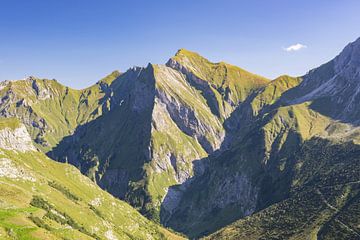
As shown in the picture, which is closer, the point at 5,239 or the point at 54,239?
the point at 5,239

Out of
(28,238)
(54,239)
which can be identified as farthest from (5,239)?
(54,239)

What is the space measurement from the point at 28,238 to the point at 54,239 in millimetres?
16864

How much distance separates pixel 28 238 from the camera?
173750 millimetres

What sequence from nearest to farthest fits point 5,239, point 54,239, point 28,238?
point 5,239 → point 28,238 → point 54,239

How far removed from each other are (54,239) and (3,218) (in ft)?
95.5

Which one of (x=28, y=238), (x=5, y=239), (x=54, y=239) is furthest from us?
(x=54, y=239)

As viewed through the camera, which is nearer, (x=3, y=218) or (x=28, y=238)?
(x=28, y=238)

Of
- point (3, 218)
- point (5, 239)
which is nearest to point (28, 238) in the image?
point (5, 239)

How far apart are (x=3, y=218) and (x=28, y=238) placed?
99.0 ft

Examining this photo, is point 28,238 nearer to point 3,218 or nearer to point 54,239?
point 54,239

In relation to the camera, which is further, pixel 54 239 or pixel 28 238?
pixel 54 239

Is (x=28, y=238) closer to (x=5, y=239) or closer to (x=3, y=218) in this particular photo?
(x=5, y=239)

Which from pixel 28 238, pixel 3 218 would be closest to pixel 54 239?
pixel 28 238

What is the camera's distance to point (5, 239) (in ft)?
525
